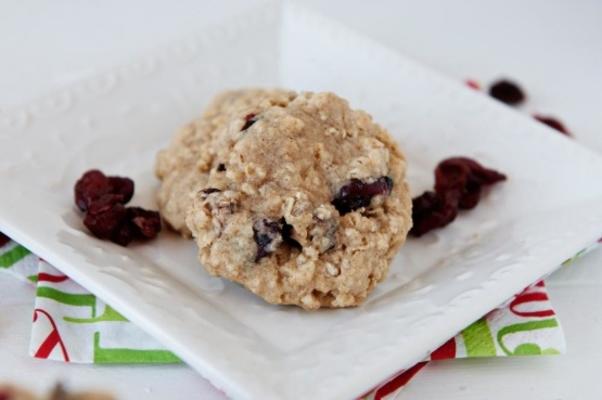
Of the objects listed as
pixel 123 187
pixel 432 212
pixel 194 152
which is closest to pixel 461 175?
pixel 432 212

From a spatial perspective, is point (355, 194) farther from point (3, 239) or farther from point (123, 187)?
point (3, 239)

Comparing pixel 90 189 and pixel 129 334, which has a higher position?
pixel 90 189

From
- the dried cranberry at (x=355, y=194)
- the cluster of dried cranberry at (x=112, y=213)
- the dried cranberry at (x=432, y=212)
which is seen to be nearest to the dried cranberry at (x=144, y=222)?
the cluster of dried cranberry at (x=112, y=213)

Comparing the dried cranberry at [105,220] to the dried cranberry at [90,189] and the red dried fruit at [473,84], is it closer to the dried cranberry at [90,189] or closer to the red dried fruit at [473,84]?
the dried cranberry at [90,189]

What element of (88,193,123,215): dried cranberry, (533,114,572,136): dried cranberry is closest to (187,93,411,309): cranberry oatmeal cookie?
(88,193,123,215): dried cranberry

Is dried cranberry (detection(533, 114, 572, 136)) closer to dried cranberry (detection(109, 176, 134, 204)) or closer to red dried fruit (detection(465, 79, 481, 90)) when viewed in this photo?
red dried fruit (detection(465, 79, 481, 90))
